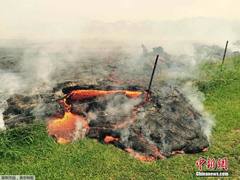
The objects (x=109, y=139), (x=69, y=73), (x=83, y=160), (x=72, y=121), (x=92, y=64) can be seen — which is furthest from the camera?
(x=92, y=64)

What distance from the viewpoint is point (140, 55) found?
79.0ft

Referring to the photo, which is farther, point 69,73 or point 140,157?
point 69,73

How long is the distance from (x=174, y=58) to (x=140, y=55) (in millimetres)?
2985

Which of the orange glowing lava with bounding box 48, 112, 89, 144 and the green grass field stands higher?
the orange glowing lava with bounding box 48, 112, 89, 144

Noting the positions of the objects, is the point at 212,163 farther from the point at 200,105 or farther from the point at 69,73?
the point at 69,73

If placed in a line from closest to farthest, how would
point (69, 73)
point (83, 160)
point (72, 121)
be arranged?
point (83, 160) < point (72, 121) < point (69, 73)

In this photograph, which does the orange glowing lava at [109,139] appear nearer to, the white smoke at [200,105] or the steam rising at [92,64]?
the steam rising at [92,64]

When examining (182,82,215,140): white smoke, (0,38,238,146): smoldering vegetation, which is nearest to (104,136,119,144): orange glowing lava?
A: (0,38,238,146): smoldering vegetation

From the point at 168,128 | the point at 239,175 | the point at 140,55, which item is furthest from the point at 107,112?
Answer: the point at 140,55

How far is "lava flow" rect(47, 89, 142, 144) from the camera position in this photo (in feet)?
45.5

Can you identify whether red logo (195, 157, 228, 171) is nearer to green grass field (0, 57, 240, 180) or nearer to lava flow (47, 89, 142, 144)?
green grass field (0, 57, 240, 180)

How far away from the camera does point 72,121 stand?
14.5 meters

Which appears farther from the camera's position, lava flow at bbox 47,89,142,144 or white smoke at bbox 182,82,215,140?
white smoke at bbox 182,82,215,140

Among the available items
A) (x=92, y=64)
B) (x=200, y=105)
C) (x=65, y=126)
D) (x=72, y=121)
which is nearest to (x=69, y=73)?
(x=92, y=64)
